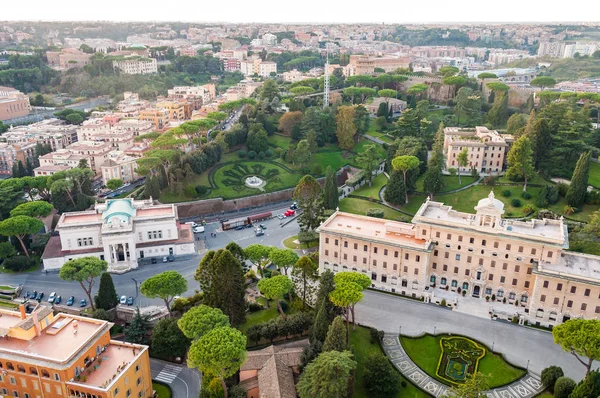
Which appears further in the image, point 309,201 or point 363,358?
point 309,201

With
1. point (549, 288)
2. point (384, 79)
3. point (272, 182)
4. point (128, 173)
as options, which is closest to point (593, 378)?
point (549, 288)

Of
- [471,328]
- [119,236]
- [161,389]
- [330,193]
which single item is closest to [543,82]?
[330,193]

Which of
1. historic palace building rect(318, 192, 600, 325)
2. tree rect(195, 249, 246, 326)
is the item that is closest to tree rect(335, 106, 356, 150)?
historic palace building rect(318, 192, 600, 325)

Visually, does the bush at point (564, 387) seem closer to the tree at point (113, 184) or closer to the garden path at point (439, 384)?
the garden path at point (439, 384)

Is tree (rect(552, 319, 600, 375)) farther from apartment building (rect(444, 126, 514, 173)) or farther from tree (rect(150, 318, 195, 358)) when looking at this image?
apartment building (rect(444, 126, 514, 173))

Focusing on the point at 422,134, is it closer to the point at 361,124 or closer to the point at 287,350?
the point at 361,124

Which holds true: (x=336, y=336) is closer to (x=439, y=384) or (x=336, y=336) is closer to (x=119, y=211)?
(x=439, y=384)
